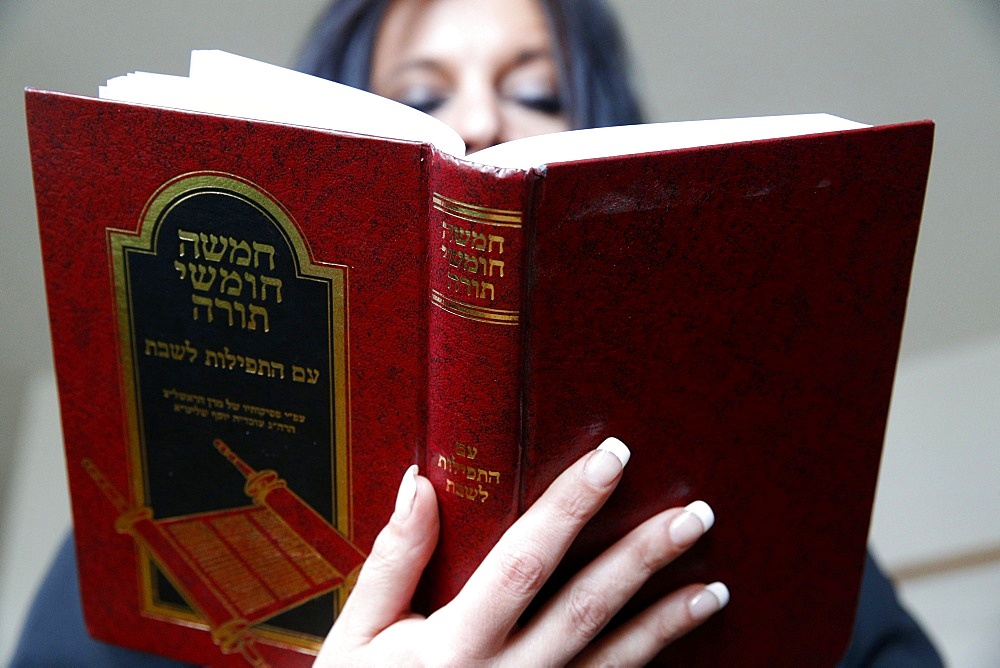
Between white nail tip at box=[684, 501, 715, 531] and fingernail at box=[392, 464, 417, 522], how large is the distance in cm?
24

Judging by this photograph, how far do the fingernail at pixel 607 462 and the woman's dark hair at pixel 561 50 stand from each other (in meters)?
0.71

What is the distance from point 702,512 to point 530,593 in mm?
169

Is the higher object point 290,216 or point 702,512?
point 290,216

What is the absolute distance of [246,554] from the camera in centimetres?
78

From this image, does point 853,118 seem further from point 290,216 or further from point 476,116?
point 290,216

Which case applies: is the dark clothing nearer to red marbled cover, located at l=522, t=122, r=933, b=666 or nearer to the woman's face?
red marbled cover, located at l=522, t=122, r=933, b=666

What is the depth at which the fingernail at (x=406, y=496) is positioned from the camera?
0.67m

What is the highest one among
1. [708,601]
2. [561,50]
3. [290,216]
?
[561,50]

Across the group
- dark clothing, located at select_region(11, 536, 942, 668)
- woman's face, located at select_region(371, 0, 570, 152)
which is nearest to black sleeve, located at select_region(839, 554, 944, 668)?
dark clothing, located at select_region(11, 536, 942, 668)

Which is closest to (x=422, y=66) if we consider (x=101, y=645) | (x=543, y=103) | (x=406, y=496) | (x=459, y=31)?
(x=459, y=31)

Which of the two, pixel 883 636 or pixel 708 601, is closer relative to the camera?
pixel 708 601

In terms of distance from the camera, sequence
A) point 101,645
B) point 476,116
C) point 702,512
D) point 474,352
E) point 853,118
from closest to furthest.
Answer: point 474,352, point 702,512, point 101,645, point 476,116, point 853,118

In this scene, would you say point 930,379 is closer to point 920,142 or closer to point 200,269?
point 920,142

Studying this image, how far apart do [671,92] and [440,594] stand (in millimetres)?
1273
